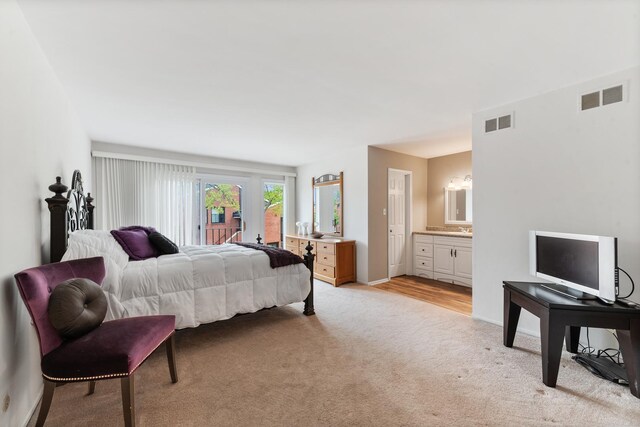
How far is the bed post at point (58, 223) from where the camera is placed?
6.09 ft

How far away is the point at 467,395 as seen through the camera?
1802 mm

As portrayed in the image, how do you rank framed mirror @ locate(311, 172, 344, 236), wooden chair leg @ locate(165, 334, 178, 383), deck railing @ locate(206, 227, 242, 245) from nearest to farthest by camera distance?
wooden chair leg @ locate(165, 334, 178, 383)
framed mirror @ locate(311, 172, 344, 236)
deck railing @ locate(206, 227, 242, 245)

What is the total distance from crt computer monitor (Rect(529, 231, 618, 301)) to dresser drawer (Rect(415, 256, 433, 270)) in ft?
8.19

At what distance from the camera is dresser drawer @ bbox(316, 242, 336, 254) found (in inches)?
180

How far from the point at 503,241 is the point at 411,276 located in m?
2.47

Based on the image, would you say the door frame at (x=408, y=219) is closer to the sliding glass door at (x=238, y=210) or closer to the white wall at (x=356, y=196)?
the white wall at (x=356, y=196)

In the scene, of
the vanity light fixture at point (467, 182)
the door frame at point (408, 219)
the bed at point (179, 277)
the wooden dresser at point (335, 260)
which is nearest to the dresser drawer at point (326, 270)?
the wooden dresser at point (335, 260)

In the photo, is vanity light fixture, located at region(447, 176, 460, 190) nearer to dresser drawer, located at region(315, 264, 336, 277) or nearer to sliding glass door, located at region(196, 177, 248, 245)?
dresser drawer, located at region(315, 264, 336, 277)

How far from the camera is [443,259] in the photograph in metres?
4.78

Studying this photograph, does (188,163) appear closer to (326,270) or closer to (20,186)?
(326,270)

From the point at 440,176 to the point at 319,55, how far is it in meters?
4.20

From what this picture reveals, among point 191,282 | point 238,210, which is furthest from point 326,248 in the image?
point 191,282

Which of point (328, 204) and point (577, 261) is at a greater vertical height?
point (328, 204)

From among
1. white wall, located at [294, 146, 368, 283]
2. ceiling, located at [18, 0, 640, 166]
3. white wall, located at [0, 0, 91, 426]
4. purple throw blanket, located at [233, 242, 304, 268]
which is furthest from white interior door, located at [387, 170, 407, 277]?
white wall, located at [0, 0, 91, 426]
